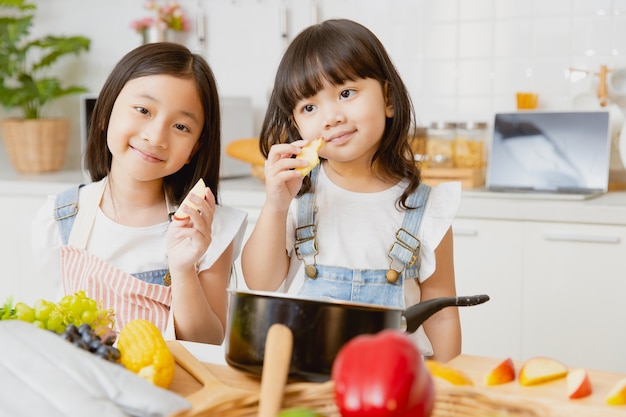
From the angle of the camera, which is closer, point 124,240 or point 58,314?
point 58,314

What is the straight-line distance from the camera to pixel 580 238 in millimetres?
2037

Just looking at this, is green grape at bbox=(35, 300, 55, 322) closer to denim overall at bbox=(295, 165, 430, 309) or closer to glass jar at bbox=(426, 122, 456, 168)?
denim overall at bbox=(295, 165, 430, 309)

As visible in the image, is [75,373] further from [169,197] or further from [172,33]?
[172,33]

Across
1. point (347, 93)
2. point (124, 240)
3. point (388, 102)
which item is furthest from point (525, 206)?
point (124, 240)

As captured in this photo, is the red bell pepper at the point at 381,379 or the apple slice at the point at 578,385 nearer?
the red bell pepper at the point at 381,379

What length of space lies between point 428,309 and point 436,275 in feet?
1.39

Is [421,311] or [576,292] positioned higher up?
[421,311]

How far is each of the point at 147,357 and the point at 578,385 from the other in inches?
17.2

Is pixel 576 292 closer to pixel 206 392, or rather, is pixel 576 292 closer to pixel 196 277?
pixel 196 277

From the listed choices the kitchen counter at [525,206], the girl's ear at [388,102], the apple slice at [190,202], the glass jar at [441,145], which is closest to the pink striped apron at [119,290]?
the apple slice at [190,202]

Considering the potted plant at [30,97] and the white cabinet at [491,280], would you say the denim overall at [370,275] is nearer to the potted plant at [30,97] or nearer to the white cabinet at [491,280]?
the white cabinet at [491,280]

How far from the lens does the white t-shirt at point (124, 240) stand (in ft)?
4.44

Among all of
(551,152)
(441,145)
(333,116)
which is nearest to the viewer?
(333,116)

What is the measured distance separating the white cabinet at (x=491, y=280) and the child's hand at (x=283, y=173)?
111 centimetres
